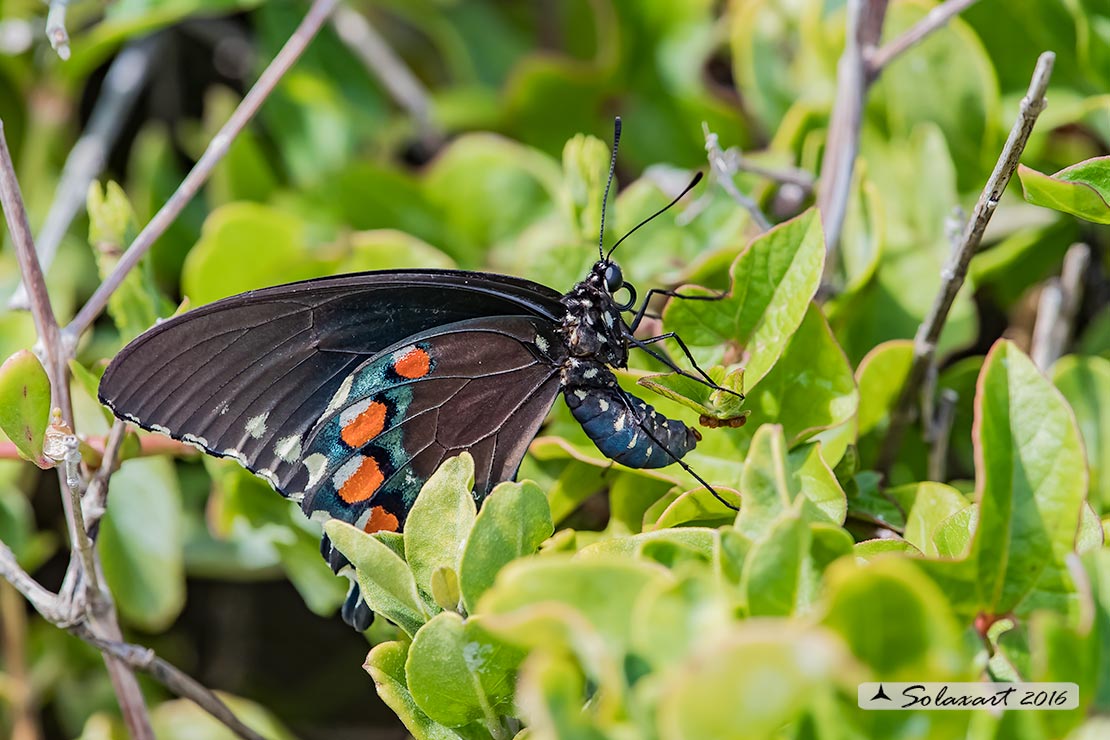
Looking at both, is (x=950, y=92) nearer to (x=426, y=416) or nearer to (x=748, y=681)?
(x=426, y=416)

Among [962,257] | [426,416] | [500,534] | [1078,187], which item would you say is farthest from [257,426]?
[1078,187]

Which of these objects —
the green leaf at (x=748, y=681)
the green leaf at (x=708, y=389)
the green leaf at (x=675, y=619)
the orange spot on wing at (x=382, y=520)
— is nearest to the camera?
the green leaf at (x=748, y=681)

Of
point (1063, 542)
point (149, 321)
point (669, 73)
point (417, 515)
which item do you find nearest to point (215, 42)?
point (669, 73)

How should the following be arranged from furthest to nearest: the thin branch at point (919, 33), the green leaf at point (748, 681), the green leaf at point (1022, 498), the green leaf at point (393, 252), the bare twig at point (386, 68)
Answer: the bare twig at point (386, 68) → the green leaf at point (393, 252) → the thin branch at point (919, 33) → the green leaf at point (1022, 498) → the green leaf at point (748, 681)

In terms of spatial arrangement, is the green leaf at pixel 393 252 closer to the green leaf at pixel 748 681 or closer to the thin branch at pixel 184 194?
the thin branch at pixel 184 194

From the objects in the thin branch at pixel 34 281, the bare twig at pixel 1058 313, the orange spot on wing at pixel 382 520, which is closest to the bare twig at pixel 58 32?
the thin branch at pixel 34 281

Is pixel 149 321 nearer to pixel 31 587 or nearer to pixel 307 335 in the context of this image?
pixel 307 335

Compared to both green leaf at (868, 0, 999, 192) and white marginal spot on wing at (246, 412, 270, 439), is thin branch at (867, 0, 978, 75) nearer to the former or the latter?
green leaf at (868, 0, 999, 192)
